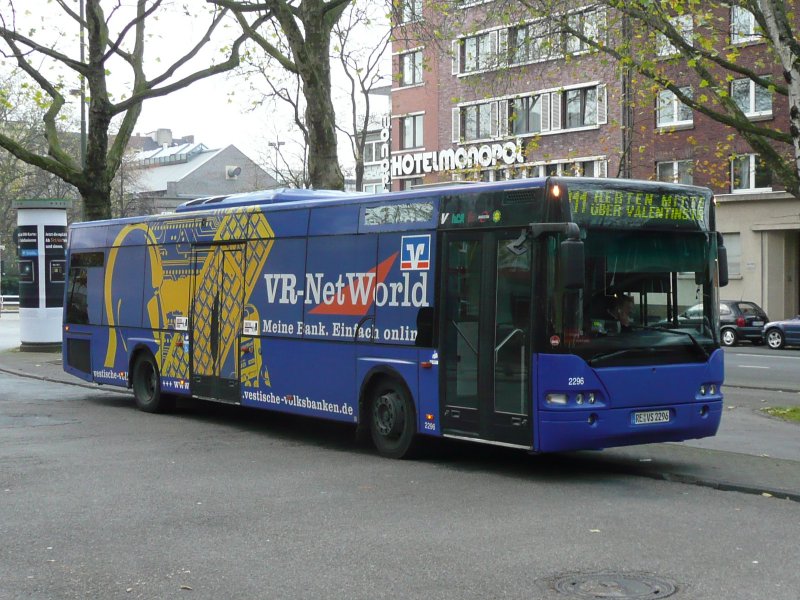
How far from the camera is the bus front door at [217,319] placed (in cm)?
1542

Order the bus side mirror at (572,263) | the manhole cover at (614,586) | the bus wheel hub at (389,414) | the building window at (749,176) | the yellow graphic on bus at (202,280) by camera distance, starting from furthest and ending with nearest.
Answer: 1. the building window at (749,176)
2. the yellow graphic on bus at (202,280)
3. the bus wheel hub at (389,414)
4. the bus side mirror at (572,263)
5. the manhole cover at (614,586)

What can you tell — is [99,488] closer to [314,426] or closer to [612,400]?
[612,400]

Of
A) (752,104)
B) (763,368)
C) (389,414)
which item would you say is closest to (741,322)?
(752,104)

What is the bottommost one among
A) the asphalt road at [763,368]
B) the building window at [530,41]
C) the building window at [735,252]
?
the asphalt road at [763,368]

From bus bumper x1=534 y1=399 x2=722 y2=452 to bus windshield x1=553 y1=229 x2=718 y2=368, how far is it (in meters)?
0.45

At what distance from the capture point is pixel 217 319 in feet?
51.8

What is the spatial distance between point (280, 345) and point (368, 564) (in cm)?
722

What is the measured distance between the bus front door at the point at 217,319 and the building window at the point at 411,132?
47.7 metres

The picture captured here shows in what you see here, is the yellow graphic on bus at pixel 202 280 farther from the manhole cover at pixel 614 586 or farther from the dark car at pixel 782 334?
the dark car at pixel 782 334

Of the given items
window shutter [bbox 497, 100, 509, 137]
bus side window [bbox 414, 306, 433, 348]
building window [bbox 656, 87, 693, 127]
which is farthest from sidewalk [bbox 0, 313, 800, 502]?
window shutter [bbox 497, 100, 509, 137]

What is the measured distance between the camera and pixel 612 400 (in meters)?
10.8

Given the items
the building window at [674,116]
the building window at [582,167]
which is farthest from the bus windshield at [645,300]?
the building window at [582,167]

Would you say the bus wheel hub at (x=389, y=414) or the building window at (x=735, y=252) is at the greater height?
the building window at (x=735, y=252)

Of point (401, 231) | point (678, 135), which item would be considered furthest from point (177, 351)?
point (678, 135)
